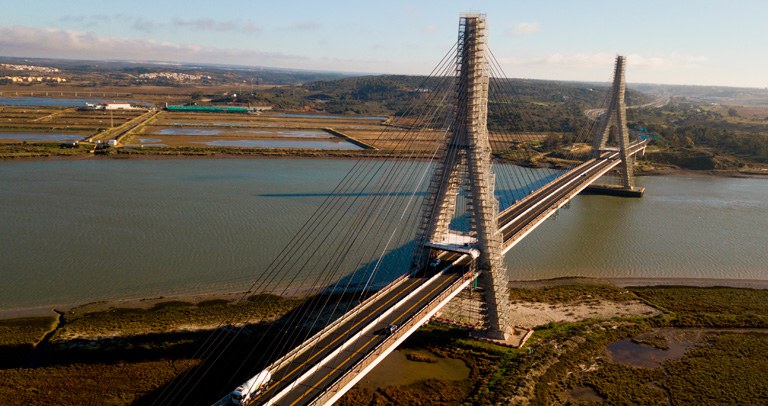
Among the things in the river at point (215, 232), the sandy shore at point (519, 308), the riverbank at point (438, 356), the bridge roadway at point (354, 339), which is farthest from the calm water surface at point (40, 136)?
the bridge roadway at point (354, 339)

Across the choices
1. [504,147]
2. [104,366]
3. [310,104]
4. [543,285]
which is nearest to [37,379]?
[104,366]

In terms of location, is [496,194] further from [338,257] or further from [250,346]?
[250,346]

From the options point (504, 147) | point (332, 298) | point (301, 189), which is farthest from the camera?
point (504, 147)

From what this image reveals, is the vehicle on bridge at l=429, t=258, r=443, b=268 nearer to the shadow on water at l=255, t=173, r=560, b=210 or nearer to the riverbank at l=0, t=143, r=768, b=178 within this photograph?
the shadow on water at l=255, t=173, r=560, b=210

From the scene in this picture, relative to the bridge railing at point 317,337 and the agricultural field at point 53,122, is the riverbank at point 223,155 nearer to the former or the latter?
the agricultural field at point 53,122

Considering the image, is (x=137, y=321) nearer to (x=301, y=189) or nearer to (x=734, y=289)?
(x=301, y=189)

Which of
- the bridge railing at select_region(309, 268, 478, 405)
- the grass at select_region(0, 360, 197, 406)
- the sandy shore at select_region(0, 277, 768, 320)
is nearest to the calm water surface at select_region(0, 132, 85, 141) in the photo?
the sandy shore at select_region(0, 277, 768, 320)

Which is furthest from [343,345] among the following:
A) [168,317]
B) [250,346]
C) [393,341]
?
[168,317]
